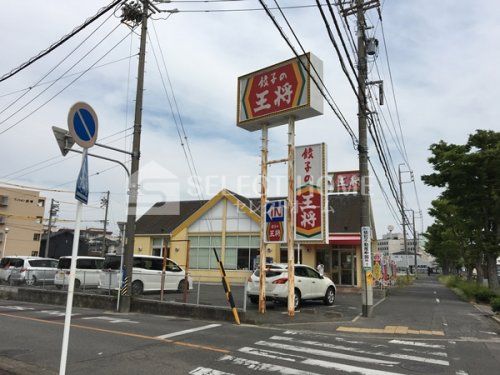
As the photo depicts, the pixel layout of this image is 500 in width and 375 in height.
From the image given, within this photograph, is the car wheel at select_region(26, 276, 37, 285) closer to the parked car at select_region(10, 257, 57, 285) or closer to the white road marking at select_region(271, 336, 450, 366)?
the parked car at select_region(10, 257, 57, 285)

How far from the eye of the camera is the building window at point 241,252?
92.7 ft

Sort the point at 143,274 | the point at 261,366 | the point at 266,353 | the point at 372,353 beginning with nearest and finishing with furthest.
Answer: the point at 261,366
the point at 266,353
the point at 372,353
the point at 143,274

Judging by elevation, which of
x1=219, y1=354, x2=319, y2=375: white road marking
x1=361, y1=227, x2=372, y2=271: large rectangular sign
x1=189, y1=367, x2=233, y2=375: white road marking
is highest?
x1=361, y1=227, x2=372, y2=271: large rectangular sign

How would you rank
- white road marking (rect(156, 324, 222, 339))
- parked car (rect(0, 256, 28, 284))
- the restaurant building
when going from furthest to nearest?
the restaurant building → parked car (rect(0, 256, 28, 284)) → white road marking (rect(156, 324, 222, 339))

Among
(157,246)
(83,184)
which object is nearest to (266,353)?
(83,184)

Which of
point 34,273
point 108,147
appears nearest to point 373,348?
point 108,147

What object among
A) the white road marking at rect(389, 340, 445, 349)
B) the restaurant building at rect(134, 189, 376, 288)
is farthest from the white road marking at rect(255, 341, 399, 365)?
the restaurant building at rect(134, 189, 376, 288)

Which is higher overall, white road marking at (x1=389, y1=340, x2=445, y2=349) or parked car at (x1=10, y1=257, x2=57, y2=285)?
parked car at (x1=10, y1=257, x2=57, y2=285)

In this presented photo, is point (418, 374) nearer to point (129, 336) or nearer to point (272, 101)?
point (129, 336)

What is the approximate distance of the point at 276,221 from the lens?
13539 millimetres

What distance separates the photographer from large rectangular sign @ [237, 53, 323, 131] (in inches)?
501

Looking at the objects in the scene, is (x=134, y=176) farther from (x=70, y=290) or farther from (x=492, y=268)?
(x=492, y=268)

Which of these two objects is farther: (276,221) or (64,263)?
(64,263)

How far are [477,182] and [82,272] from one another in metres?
21.5
